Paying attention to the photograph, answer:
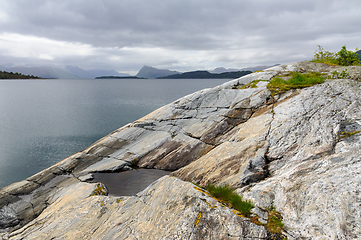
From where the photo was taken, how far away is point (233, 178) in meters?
11.0

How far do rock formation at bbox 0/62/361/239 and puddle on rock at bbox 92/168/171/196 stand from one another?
101 cm

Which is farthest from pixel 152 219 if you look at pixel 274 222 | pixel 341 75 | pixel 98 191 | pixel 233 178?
pixel 341 75

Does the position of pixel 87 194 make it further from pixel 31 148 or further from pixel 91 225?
pixel 31 148

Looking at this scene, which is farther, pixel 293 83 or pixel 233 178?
pixel 293 83

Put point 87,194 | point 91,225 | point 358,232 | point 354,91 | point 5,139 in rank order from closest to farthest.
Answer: point 358,232
point 91,225
point 354,91
point 87,194
point 5,139

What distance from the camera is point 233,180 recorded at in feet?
35.5

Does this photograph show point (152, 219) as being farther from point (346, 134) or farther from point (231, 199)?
point (346, 134)

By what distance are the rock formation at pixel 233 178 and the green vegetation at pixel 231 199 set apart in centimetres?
35

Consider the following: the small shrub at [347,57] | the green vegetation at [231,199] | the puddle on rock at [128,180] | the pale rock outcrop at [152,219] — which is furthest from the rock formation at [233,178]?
the small shrub at [347,57]

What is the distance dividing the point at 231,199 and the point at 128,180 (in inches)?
455

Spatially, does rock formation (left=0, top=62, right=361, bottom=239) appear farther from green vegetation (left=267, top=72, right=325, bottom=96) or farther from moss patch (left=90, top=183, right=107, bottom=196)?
green vegetation (left=267, top=72, right=325, bottom=96)

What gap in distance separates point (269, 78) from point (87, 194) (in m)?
22.6

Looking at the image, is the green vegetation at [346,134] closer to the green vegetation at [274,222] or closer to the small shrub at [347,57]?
the green vegetation at [274,222]

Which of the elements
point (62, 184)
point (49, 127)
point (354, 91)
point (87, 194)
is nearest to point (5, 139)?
point (49, 127)
